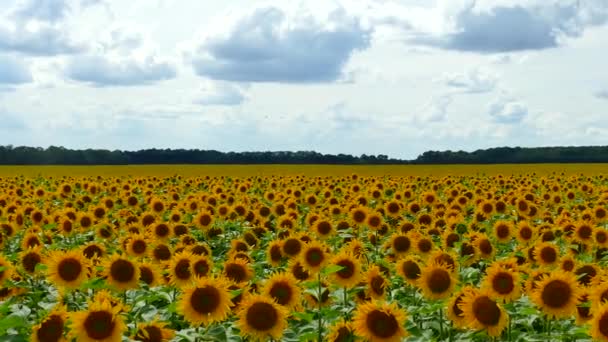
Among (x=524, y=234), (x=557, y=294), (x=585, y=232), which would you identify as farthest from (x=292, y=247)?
(x=585, y=232)

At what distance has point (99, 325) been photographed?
222 inches

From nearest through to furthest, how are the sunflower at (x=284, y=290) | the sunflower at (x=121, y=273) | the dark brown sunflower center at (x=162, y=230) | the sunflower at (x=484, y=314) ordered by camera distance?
the sunflower at (x=484, y=314), the sunflower at (x=284, y=290), the sunflower at (x=121, y=273), the dark brown sunflower center at (x=162, y=230)

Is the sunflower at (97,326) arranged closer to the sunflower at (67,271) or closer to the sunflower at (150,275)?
the sunflower at (67,271)

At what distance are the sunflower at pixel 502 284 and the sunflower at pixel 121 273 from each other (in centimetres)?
310

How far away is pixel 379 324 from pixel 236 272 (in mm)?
2522

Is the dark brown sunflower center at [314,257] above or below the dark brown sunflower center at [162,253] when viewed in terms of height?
above

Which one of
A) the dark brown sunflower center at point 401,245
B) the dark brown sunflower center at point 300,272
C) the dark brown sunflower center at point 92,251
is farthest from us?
the dark brown sunflower center at point 401,245

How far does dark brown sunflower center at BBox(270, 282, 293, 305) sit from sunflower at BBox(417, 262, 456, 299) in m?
1.22

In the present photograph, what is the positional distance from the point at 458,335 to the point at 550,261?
327 cm

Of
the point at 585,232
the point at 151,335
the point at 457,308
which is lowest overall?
the point at 151,335

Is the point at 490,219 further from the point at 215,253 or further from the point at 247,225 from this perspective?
the point at 215,253

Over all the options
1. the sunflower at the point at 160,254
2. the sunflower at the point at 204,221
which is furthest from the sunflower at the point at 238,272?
the sunflower at the point at 204,221

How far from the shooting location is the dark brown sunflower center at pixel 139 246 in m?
10.2

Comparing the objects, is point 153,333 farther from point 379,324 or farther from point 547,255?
point 547,255
